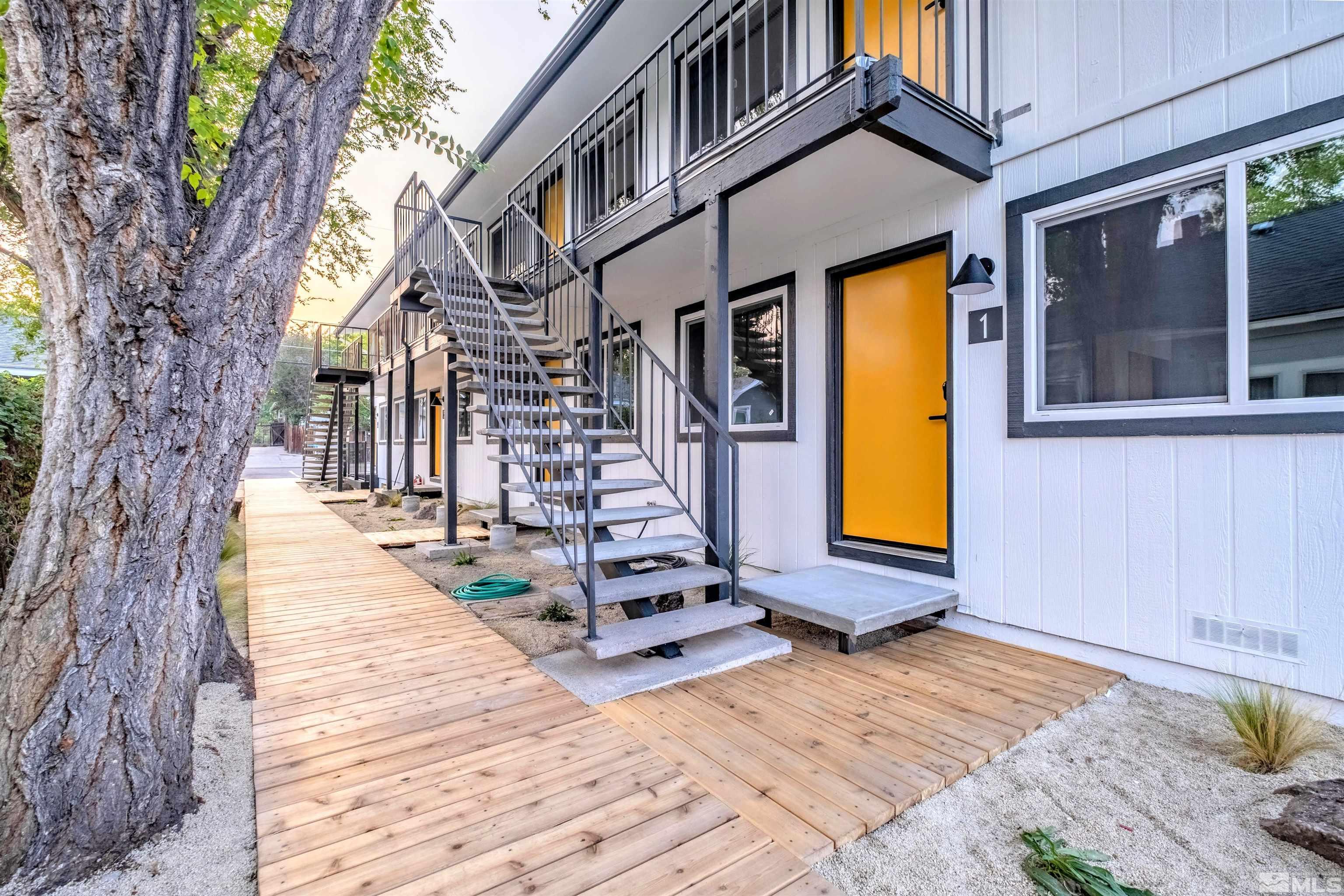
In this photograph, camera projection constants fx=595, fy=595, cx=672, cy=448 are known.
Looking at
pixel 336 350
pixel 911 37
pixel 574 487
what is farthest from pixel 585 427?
pixel 336 350

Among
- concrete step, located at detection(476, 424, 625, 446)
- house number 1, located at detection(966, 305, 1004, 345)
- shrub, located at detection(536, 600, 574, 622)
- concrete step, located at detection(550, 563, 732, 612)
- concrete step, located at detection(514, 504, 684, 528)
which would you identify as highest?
house number 1, located at detection(966, 305, 1004, 345)

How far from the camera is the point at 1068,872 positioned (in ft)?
4.67

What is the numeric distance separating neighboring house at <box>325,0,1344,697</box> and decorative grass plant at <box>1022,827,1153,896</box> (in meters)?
1.52

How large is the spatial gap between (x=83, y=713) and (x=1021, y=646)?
363cm

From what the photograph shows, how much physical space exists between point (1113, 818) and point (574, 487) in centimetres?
232

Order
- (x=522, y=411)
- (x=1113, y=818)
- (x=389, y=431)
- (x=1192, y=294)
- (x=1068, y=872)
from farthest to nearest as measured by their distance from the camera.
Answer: (x=389, y=431) → (x=522, y=411) → (x=1192, y=294) → (x=1113, y=818) → (x=1068, y=872)

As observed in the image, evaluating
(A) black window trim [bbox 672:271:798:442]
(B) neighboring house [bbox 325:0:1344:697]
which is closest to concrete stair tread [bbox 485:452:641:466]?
(B) neighboring house [bbox 325:0:1344:697]

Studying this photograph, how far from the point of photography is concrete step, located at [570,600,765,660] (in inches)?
100

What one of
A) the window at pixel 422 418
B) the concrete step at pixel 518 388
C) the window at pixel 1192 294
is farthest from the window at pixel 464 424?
the window at pixel 1192 294

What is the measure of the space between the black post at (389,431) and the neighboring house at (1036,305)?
6.39 metres

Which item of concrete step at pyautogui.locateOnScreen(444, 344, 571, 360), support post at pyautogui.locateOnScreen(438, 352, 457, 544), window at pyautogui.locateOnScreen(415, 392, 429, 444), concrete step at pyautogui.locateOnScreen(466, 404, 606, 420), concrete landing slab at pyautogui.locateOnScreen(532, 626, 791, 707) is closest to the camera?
concrete landing slab at pyautogui.locateOnScreen(532, 626, 791, 707)

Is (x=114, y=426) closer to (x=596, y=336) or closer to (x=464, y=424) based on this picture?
(x=596, y=336)

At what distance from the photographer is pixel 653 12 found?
15.1 feet

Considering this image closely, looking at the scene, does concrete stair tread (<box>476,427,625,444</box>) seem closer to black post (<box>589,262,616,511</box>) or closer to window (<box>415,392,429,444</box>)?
black post (<box>589,262,616,511</box>)
